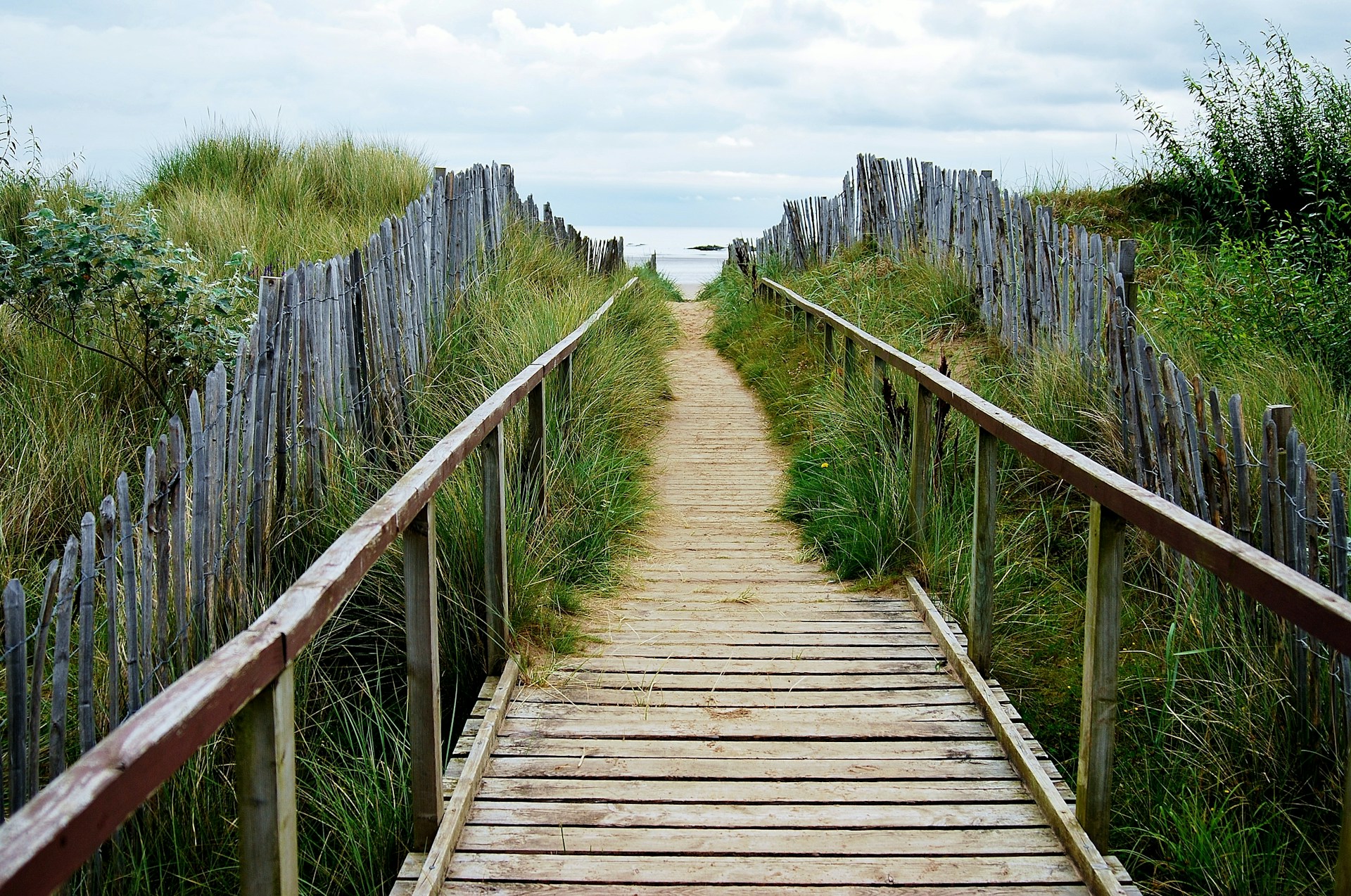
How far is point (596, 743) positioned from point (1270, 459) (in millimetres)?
2036

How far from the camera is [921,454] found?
186 inches

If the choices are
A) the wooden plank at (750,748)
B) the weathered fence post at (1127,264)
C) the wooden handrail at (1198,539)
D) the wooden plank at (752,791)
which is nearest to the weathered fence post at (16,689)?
the wooden plank at (752,791)

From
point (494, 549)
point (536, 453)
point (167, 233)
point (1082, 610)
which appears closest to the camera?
point (494, 549)

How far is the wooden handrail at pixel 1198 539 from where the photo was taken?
5.83 ft

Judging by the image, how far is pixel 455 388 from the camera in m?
6.15

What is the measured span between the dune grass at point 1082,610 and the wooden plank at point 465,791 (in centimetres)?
164

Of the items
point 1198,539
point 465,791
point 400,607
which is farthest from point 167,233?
point 1198,539

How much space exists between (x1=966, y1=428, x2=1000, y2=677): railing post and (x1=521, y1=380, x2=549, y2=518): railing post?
6.35 ft

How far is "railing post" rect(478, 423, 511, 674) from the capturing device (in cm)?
363

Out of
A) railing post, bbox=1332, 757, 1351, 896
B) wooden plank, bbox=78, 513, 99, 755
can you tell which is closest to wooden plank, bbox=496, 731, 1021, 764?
wooden plank, bbox=78, 513, 99, 755

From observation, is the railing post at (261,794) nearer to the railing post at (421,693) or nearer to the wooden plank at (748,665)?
the railing post at (421,693)

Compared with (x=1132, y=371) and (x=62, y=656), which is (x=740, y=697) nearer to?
(x=1132, y=371)

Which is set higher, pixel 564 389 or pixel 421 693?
pixel 564 389

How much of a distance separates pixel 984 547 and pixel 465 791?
1.93 meters
